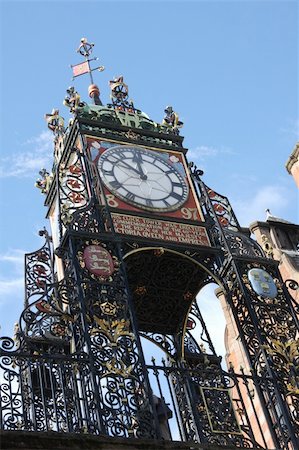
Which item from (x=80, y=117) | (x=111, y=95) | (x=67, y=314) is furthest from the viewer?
(x=111, y=95)

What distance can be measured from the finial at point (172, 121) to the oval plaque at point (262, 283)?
3335mm

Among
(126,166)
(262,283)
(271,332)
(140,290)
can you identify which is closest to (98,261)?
(140,290)

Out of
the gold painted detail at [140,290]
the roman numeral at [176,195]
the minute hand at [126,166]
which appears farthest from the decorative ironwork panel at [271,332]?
the minute hand at [126,166]

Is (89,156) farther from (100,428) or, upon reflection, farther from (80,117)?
(100,428)

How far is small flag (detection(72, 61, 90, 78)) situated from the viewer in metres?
18.6

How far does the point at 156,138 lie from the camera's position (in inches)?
658

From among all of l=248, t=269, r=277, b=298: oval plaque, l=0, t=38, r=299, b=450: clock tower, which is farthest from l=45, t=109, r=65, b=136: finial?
l=248, t=269, r=277, b=298: oval plaque

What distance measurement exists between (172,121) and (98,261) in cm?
427

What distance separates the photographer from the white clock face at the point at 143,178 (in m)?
15.3

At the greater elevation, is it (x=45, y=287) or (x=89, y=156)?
(x=89, y=156)

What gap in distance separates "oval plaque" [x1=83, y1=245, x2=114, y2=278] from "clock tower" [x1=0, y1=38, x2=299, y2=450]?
16mm

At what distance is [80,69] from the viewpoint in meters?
18.7

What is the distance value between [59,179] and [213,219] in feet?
8.10

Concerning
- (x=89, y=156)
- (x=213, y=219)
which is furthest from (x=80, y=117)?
(x=213, y=219)
